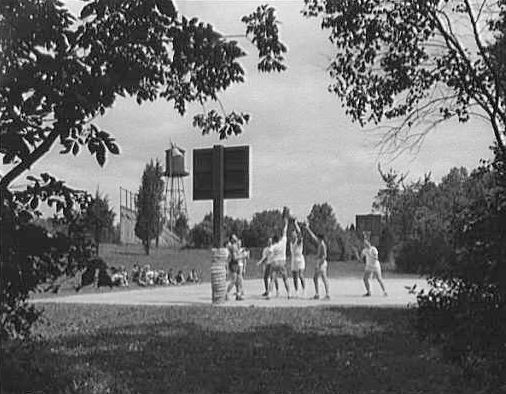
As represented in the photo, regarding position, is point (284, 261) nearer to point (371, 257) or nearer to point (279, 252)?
point (279, 252)

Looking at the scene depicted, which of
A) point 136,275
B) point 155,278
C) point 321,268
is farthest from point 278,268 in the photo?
point 155,278

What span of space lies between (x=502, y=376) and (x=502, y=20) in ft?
13.3

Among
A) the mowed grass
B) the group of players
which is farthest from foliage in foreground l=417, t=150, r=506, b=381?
the group of players

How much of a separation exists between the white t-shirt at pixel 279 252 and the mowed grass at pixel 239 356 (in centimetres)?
688

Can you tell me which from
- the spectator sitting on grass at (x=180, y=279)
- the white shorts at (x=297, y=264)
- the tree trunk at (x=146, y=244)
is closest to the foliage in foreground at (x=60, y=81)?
the white shorts at (x=297, y=264)

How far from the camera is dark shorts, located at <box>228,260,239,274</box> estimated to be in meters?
19.5

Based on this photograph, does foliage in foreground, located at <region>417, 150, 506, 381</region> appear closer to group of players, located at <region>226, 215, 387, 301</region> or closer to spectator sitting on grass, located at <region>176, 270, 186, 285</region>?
group of players, located at <region>226, 215, 387, 301</region>

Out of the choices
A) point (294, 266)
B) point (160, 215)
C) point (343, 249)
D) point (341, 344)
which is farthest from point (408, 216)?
point (341, 344)

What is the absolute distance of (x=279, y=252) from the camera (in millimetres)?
19531

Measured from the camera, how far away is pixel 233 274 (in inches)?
768

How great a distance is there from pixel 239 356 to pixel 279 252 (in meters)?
11.1

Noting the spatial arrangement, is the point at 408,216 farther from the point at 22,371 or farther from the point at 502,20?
the point at 22,371

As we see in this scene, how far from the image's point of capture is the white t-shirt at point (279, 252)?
19441mm

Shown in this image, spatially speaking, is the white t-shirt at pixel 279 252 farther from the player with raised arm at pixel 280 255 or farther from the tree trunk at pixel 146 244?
the tree trunk at pixel 146 244
